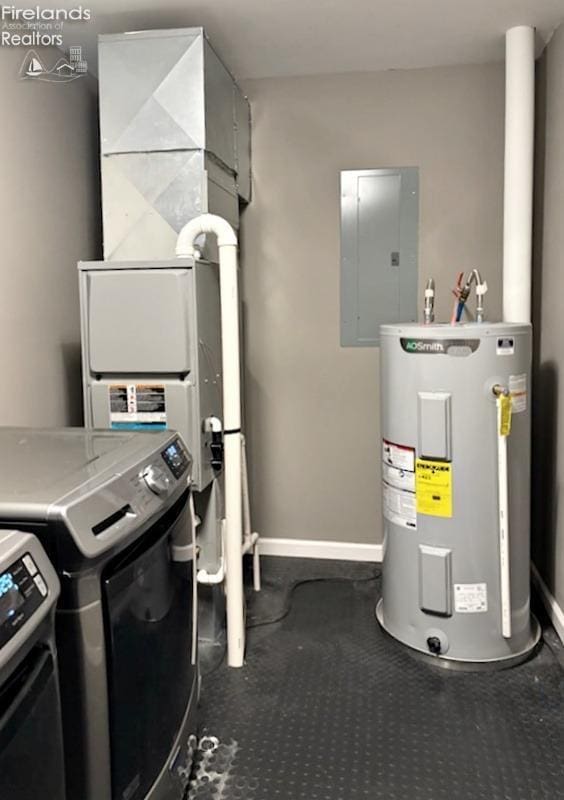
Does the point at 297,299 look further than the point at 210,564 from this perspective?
Yes

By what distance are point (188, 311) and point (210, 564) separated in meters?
0.97

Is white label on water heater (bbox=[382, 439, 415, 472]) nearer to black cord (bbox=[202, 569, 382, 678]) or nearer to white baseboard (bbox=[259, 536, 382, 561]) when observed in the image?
black cord (bbox=[202, 569, 382, 678])

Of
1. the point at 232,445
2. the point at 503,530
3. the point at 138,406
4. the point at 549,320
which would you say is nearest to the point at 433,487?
the point at 503,530

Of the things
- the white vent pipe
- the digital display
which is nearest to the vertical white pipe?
the white vent pipe

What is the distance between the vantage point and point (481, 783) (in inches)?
69.6

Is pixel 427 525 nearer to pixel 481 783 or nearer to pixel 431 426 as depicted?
pixel 431 426

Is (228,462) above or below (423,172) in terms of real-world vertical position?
below

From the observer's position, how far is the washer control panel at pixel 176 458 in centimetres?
148

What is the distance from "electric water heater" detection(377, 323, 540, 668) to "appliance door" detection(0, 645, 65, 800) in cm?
160

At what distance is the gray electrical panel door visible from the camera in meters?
3.02

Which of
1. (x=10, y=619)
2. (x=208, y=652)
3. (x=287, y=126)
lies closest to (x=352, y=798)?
(x=208, y=652)

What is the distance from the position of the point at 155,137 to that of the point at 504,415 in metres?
1.62

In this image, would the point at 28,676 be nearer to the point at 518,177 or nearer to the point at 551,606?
the point at 551,606

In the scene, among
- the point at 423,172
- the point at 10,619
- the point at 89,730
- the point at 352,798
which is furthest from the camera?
the point at 423,172
